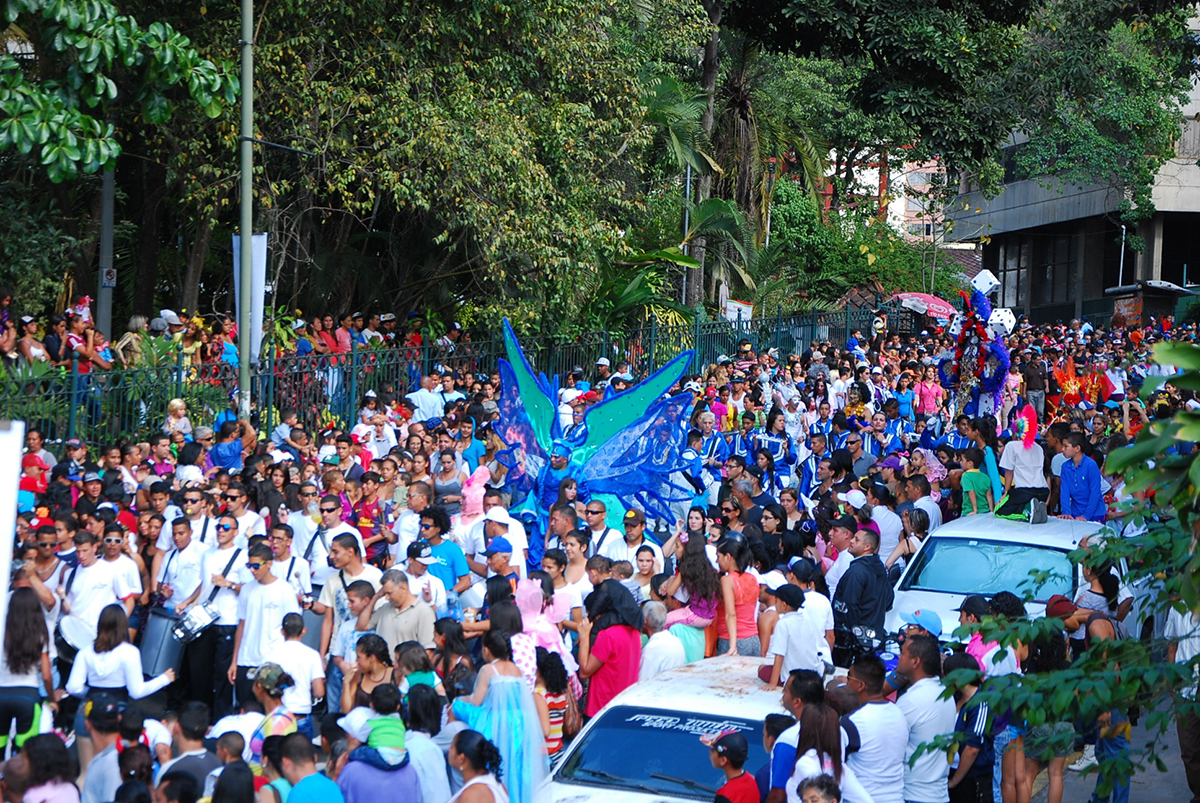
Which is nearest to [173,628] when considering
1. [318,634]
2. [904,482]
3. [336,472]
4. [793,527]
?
[318,634]

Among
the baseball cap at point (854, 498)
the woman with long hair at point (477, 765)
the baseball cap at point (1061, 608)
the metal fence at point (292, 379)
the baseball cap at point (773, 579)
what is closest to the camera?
the woman with long hair at point (477, 765)

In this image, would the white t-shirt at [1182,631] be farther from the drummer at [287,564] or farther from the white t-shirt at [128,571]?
the white t-shirt at [128,571]

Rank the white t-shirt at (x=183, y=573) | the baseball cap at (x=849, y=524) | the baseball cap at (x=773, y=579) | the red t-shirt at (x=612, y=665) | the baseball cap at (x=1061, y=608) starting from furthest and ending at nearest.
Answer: the baseball cap at (x=849, y=524)
the white t-shirt at (x=183, y=573)
the baseball cap at (x=773, y=579)
the red t-shirt at (x=612, y=665)
the baseball cap at (x=1061, y=608)

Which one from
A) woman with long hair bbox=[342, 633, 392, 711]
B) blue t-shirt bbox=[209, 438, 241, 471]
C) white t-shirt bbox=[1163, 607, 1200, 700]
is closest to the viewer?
woman with long hair bbox=[342, 633, 392, 711]

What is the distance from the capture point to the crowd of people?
21.1 feet

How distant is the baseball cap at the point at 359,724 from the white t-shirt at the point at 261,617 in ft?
7.90

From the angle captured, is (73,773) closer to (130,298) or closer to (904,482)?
(904,482)

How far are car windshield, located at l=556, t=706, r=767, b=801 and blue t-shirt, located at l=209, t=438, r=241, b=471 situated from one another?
323 inches

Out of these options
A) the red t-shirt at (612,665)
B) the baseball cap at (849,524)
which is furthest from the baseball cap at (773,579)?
the red t-shirt at (612,665)

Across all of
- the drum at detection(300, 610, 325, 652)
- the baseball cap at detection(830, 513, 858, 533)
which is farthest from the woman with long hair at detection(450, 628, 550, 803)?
the baseball cap at detection(830, 513, 858, 533)

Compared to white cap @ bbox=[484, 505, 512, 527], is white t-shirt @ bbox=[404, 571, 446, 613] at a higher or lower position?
lower

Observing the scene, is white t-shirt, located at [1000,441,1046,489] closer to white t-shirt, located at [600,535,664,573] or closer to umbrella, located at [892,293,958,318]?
white t-shirt, located at [600,535,664,573]

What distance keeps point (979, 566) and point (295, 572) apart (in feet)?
18.0

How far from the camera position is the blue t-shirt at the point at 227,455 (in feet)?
46.1
